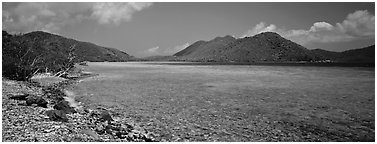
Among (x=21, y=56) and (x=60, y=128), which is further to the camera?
(x=21, y=56)

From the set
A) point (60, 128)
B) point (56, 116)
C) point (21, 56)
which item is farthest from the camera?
point (21, 56)

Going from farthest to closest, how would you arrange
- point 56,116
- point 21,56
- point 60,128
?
point 21,56 < point 56,116 < point 60,128

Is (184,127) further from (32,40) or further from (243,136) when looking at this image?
(32,40)

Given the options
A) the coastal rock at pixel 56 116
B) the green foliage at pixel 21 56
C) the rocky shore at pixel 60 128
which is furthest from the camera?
the green foliage at pixel 21 56

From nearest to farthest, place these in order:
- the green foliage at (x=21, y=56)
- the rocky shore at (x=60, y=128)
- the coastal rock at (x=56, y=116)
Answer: the rocky shore at (x=60, y=128) → the coastal rock at (x=56, y=116) → the green foliage at (x=21, y=56)

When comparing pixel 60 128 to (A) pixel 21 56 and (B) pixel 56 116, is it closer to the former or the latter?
(B) pixel 56 116

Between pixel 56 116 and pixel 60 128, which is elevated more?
pixel 56 116

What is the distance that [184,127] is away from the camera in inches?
620

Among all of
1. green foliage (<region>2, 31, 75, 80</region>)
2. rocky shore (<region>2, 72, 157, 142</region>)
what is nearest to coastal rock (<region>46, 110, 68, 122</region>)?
rocky shore (<region>2, 72, 157, 142</region>)

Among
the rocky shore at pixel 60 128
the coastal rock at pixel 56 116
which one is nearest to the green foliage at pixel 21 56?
the rocky shore at pixel 60 128

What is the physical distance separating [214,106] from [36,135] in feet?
46.3

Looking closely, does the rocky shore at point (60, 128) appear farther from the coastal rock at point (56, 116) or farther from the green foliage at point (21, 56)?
the green foliage at point (21, 56)

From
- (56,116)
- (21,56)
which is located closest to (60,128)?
(56,116)

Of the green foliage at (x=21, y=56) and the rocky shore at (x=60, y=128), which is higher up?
the green foliage at (x=21, y=56)
